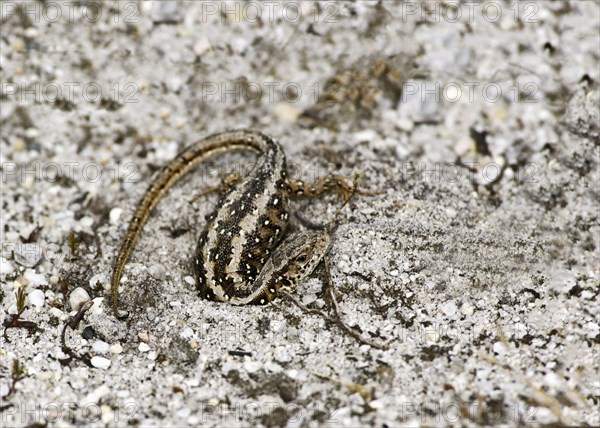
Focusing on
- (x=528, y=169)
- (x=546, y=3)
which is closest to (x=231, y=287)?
(x=528, y=169)

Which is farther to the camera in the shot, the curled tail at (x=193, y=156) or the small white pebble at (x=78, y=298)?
the curled tail at (x=193, y=156)

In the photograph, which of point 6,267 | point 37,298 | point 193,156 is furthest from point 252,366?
point 6,267

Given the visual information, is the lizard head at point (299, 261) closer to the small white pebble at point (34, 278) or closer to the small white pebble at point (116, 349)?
the small white pebble at point (116, 349)

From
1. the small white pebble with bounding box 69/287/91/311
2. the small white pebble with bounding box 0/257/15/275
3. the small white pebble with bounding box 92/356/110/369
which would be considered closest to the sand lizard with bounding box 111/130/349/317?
the small white pebble with bounding box 69/287/91/311

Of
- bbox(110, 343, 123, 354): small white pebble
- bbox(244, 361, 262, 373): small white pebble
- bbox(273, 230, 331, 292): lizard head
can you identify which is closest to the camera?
bbox(244, 361, 262, 373): small white pebble

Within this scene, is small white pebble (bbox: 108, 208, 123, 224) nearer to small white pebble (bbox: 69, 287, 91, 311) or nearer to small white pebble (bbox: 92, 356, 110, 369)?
small white pebble (bbox: 69, 287, 91, 311)

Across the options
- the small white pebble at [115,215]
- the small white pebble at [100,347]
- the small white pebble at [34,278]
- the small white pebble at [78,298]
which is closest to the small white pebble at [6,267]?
the small white pebble at [34,278]

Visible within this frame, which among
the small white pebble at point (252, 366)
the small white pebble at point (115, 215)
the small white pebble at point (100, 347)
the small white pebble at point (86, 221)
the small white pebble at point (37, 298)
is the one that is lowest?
the small white pebble at point (100, 347)
